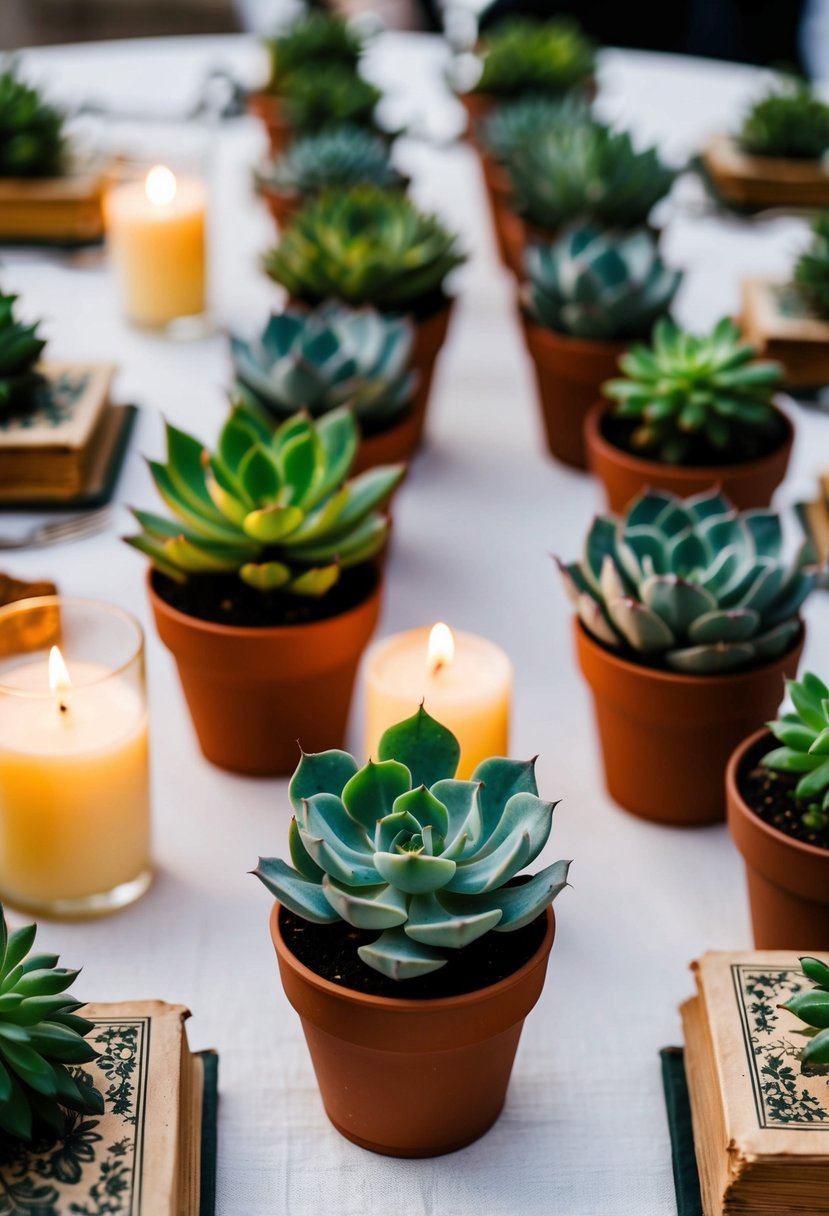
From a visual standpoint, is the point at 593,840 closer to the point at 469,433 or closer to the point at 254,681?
the point at 254,681

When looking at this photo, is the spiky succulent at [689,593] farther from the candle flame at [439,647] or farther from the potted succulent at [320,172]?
the potted succulent at [320,172]

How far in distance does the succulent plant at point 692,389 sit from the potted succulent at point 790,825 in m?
0.42

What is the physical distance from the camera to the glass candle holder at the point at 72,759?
2.64 feet

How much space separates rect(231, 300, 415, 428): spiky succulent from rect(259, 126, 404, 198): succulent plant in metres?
0.54

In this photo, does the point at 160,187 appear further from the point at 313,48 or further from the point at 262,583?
the point at 262,583

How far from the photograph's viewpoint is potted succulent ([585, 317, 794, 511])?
1171mm

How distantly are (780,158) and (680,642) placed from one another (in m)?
1.29

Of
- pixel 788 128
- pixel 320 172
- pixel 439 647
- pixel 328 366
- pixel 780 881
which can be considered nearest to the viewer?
pixel 780 881

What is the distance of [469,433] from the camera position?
149 cm

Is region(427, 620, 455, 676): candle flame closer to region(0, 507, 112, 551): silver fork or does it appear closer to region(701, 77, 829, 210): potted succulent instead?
region(0, 507, 112, 551): silver fork

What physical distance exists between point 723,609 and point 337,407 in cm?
38

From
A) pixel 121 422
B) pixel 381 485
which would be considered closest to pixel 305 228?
pixel 121 422

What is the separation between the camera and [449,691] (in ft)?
2.86

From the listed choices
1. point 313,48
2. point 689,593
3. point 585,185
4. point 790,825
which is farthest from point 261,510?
point 313,48
